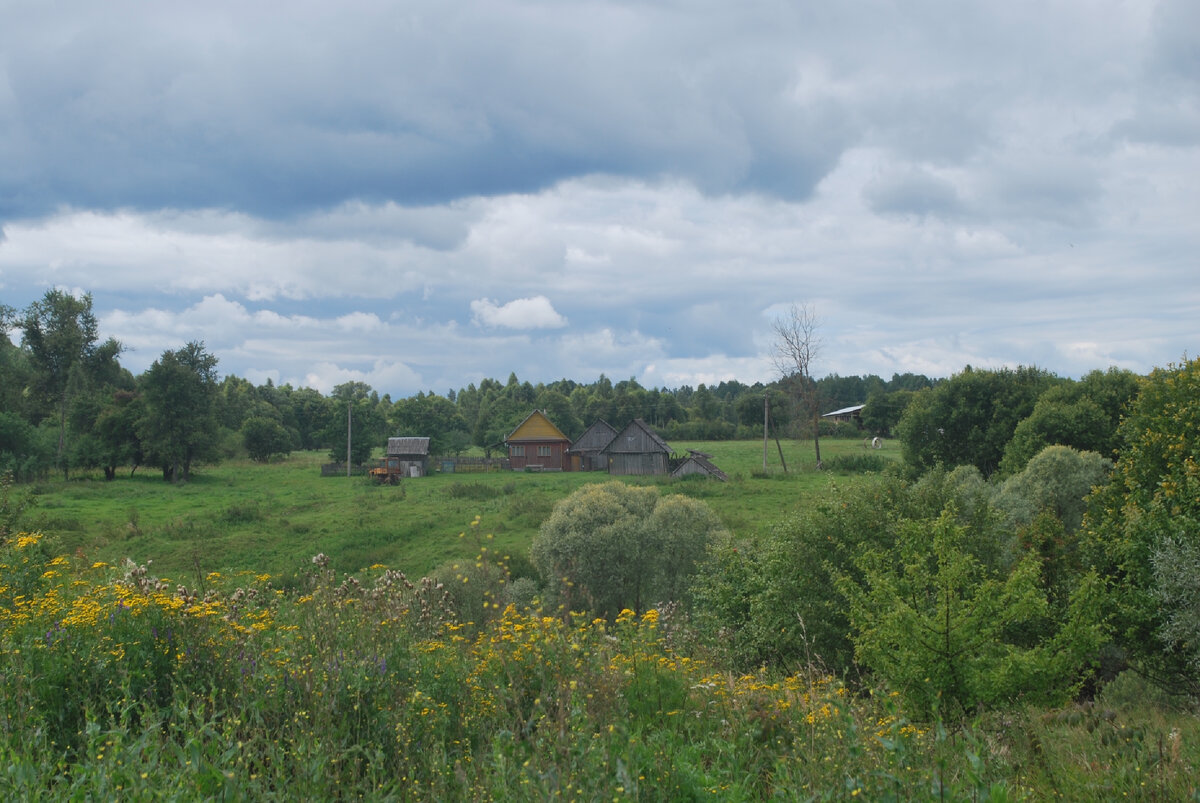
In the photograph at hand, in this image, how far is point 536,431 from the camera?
6481cm

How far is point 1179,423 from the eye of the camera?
15180 mm

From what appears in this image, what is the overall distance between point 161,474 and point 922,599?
2309 inches

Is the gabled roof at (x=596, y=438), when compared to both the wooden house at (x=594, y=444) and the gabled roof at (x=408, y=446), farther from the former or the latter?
the gabled roof at (x=408, y=446)

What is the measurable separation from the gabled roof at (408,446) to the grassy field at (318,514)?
9649mm

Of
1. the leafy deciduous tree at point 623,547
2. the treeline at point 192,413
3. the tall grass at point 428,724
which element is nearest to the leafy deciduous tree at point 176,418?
the treeline at point 192,413

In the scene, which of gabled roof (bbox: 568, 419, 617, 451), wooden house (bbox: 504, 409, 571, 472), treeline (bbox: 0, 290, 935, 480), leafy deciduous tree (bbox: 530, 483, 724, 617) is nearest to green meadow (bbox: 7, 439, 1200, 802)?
leafy deciduous tree (bbox: 530, 483, 724, 617)

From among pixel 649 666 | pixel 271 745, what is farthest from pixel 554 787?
pixel 649 666

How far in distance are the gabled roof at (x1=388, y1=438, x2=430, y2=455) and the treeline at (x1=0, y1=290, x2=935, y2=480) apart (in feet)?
7.73

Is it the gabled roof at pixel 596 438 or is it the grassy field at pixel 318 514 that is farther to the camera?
the gabled roof at pixel 596 438

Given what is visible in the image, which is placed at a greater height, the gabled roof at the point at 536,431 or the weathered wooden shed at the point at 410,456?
the gabled roof at the point at 536,431

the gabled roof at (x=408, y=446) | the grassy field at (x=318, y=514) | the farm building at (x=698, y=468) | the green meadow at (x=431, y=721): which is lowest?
the grassy field at (x=318, y=514)

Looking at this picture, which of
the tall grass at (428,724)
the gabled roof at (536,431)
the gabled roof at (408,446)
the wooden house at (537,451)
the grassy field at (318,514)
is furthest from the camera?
the gabled roof at (536,431)

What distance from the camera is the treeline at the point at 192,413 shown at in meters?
49.5

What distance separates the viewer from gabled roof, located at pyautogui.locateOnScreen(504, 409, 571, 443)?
6406cm
